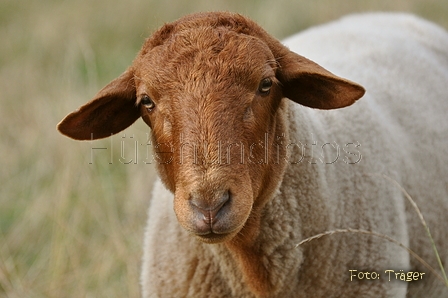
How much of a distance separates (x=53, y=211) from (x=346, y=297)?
340 cm

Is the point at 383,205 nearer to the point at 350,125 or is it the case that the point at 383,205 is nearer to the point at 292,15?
the point at 350,125

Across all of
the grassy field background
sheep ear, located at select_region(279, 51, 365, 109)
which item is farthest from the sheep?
the grassy field background

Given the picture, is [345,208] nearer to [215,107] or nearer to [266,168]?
[266,168]

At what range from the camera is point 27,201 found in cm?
686

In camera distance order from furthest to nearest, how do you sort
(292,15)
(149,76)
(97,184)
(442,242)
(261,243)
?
(292,15) → (97,184) → (442,242) → (261,243) → (149,76)

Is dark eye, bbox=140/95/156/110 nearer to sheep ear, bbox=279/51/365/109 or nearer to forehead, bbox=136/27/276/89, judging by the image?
forehead, bbox=136/27/276/89

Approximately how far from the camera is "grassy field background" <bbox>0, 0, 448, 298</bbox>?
563cm

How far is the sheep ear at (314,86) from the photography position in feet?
11.7

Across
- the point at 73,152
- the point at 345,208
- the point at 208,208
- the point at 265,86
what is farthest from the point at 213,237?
the point at 73,152

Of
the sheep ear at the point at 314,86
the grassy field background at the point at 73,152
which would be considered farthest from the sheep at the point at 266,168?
the grassy field background at the point at 73,152

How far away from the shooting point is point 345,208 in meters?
4.09

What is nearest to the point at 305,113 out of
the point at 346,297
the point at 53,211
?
the point at 346,297

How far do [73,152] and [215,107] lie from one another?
389cm

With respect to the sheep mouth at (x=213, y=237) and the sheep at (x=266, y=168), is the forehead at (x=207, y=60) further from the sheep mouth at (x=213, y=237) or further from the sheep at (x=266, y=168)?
the sheep mouth at (x=213, y=237)
